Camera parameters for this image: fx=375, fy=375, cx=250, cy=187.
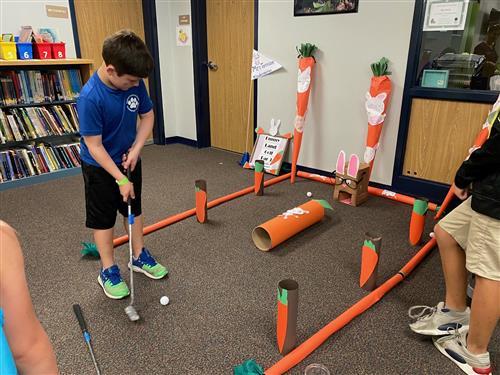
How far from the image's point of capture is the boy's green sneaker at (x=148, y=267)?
7.13ft

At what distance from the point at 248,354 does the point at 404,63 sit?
8.50 feet

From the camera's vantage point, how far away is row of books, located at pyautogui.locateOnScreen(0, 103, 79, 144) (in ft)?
11.7

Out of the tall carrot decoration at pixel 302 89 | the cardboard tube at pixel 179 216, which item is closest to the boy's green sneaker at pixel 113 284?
the cardboard tube at pixel 179 216

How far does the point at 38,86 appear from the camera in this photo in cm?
373

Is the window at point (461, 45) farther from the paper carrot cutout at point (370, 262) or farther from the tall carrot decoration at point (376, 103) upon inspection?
the paper carrot cutout at point (370, 262)

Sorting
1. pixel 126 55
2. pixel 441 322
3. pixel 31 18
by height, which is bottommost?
pixel 441 322

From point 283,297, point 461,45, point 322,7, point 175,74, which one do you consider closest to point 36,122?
point 175,74

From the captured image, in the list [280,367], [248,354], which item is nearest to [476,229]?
[280,367]

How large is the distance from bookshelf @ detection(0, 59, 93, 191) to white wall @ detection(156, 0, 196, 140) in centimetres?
131

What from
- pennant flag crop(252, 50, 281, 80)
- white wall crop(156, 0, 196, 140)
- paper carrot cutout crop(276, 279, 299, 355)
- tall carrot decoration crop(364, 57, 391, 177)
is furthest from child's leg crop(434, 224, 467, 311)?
white wall crop(156, 0, 196, 140)

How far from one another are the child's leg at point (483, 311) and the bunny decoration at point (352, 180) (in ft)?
5.62

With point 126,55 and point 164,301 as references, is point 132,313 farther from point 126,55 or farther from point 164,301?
point 126,55

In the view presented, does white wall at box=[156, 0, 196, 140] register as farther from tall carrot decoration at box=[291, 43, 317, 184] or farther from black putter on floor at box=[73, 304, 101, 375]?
black putter on floor at box=[73, 304, 101, 375]

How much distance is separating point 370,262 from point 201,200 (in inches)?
52.0
